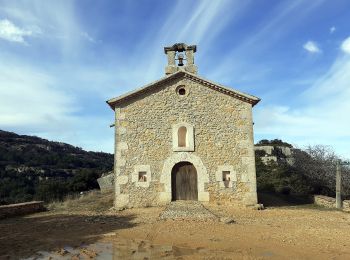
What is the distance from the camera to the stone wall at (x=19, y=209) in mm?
13606

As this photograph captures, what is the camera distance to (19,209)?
47.8ft

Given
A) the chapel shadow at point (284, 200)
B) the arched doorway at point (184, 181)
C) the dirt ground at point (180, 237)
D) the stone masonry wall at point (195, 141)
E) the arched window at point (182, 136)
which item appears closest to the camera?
the dirt ground at point (180, 237)

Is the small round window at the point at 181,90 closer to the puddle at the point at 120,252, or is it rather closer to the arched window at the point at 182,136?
the arched window at the point at 182,136

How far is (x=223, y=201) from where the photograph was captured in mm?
15383

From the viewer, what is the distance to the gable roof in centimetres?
1595

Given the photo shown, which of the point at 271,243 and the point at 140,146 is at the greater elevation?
the point at 140,146

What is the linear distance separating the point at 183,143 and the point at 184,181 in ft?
5.36

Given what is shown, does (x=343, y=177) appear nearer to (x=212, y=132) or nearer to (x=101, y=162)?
(x=212, y=132)

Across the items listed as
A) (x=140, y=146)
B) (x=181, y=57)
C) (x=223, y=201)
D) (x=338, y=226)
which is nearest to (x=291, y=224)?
(x=338, y=226)

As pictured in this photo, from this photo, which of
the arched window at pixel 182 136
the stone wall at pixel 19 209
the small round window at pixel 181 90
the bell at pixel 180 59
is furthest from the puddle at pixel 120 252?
the bell at pixel 180 59

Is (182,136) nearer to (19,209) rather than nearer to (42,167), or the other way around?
(19,209)

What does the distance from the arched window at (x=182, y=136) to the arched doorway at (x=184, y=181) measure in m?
0.86

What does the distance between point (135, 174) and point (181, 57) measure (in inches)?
241

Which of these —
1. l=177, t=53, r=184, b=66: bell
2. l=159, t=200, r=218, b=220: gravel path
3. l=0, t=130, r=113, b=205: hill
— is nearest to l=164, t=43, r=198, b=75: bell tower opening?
l=177, t=53, r=184, b=66: bell
